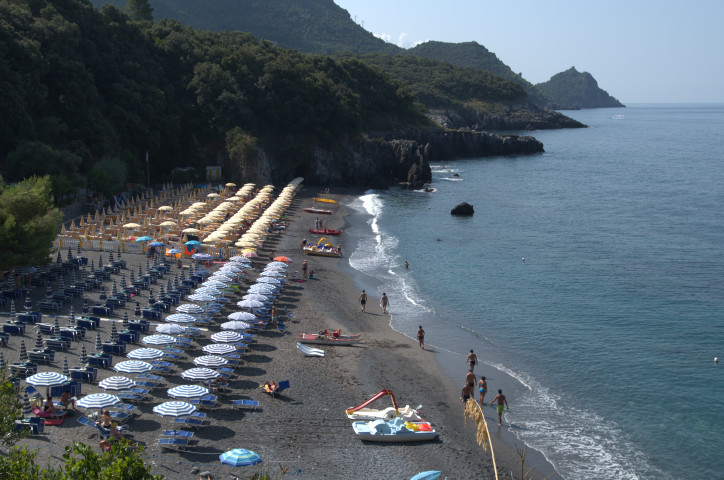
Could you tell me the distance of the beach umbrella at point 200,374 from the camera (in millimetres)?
20312

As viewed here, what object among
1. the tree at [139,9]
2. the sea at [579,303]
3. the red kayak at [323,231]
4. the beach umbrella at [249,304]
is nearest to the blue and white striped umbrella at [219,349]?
the beach umbrella at [249,304]

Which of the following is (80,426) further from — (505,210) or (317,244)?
(505,210)

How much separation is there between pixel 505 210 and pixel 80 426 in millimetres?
50281

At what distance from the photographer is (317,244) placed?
4506 cm

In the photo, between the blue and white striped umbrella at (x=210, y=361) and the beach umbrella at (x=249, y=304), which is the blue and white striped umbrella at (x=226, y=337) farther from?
the beach umbrella at (x=249, y=304)

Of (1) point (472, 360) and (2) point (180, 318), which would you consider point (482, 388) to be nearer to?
(1) point (472, 360)

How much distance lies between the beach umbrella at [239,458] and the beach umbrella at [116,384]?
14.5 ft

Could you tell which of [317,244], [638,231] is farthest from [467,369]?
→ [638,231]

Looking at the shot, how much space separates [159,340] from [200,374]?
298cm

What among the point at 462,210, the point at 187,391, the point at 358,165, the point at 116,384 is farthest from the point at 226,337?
the point at 358,165

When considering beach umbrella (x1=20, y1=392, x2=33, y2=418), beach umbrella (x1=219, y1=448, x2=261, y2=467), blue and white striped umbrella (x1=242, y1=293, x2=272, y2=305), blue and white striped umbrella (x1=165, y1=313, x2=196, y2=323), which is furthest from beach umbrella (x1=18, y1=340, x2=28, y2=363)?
blue and white striped umbrella (x1=242, y1=293, x2=272, y2=305)

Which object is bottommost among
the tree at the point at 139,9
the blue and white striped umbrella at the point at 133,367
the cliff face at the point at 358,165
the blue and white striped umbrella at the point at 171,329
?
the blue and white striped umbrella at the point at 133,367

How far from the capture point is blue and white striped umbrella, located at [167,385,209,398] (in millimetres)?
19016

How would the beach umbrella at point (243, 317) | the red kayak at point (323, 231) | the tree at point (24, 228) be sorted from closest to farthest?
the beach umbrella at point (243, 317) → the tree at point (24, 228) → the red kayak at point (323, 231)
